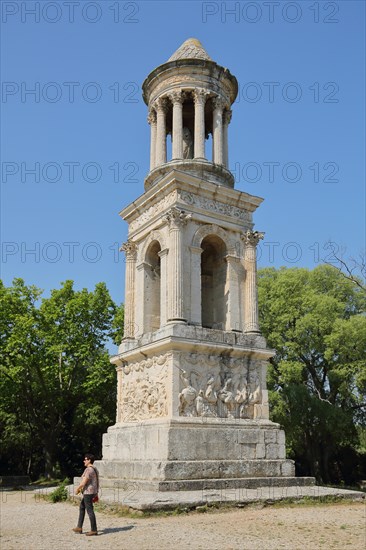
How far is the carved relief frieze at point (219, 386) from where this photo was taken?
13516 millimetres

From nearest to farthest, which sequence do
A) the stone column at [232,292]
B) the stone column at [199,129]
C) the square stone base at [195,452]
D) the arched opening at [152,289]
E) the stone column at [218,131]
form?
the square stone base at [195,452], the stone column at [232,292], the arched opening at [152,289], the stone column at [199,129], the stone column at [218,131]

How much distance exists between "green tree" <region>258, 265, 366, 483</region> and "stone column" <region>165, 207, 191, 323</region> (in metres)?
11.7

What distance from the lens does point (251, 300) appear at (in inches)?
622

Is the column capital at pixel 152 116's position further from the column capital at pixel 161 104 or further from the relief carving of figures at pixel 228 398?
the relief carving of figures at pixel 228 398

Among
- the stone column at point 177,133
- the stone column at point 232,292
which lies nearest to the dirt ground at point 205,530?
the stone column at point 232,292

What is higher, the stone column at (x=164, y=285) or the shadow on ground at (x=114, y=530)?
the stone column at (x=164, y=285)

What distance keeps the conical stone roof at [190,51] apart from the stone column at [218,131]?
1.58 m

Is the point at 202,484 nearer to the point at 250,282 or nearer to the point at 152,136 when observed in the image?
the point at 250,282

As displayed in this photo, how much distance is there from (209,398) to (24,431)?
57.8 feet

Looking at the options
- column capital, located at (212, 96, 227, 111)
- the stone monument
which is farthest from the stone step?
column capital, located at (212, 96, 227, 111)

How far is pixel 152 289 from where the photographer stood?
54.9ft

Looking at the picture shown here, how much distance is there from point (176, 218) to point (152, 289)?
113 inches

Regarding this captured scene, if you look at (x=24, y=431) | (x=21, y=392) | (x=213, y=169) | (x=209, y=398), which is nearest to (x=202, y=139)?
(x=213, y=169)

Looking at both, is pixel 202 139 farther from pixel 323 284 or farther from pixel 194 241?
pixel 323 284
